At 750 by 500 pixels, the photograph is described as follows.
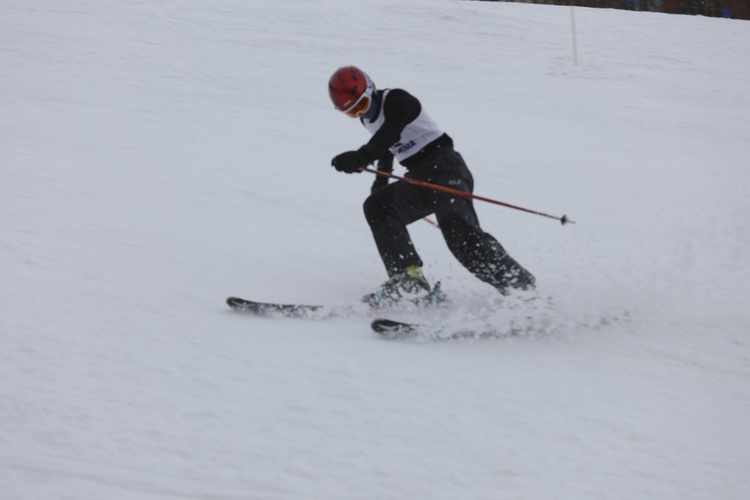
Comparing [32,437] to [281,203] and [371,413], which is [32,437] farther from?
[281,203]

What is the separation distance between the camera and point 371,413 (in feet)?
9.48

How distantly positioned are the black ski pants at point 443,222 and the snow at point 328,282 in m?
0.23

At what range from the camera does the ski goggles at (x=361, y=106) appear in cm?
411

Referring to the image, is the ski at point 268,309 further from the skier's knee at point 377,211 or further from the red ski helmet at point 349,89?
the red ski helmet at point 349,89

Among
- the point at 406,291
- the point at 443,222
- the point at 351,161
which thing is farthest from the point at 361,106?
the point at 406,291

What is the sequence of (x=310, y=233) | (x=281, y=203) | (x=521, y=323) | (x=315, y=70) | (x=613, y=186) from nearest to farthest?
(x=521, y=323) → (x=310, y=233) → (x=281, y=203) → (x=613, y=186) → (x=315, y=70)

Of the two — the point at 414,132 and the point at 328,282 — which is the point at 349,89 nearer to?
the point at 414,132

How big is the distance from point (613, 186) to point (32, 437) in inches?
240

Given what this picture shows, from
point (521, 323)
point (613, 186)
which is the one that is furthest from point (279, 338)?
point (613, 186)

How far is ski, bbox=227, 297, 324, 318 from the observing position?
13.1ft

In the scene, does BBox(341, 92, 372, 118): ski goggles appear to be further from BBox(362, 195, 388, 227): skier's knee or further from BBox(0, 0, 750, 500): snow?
BBox(0, 0, 750, 500): snow

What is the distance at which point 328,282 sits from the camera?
4770mm

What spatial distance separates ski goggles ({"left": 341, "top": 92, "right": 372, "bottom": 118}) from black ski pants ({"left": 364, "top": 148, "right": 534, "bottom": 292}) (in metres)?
0.45

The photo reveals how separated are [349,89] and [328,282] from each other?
1295 mm
